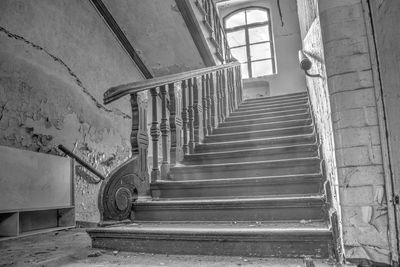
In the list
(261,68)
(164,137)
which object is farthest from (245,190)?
(261,68)

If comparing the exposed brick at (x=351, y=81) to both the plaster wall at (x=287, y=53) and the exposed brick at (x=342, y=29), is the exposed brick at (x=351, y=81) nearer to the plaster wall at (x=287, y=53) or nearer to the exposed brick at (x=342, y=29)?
the exposed brick at (x=342, y=29)

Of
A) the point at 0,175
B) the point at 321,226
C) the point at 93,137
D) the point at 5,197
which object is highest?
the point at 93,137

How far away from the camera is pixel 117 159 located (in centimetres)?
414

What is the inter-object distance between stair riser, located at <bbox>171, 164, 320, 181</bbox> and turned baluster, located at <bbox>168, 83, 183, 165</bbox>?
17 centimetres

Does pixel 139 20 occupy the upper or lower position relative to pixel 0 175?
upper

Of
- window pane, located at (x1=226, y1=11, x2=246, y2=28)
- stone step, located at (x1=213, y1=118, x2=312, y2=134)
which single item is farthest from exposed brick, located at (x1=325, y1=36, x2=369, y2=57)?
window pane, located at (x1=226, y1=11, x2=246, y2=28)

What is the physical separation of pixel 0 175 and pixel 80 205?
104cm

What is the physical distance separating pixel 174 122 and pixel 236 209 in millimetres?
1053

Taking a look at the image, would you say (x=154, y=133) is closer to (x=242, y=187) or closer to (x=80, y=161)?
(x=242, y=187)

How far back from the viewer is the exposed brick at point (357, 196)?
123 cm

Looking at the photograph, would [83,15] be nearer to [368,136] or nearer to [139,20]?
[139,20]

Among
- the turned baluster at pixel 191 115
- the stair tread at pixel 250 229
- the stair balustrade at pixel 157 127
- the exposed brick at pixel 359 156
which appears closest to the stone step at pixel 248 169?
the stair balustrade at pixel 157 127

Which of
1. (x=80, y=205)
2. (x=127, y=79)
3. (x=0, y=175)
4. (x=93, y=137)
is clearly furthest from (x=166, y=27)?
(x=0, y=175)

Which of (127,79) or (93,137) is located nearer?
(93,137)
